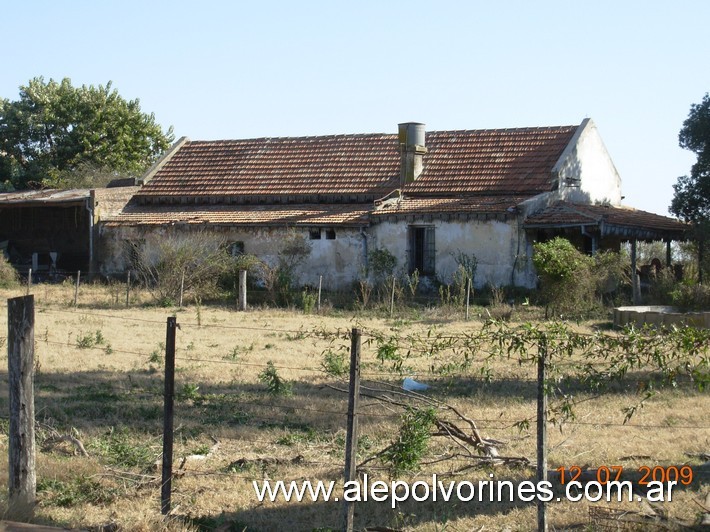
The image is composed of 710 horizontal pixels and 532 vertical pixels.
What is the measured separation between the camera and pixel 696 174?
29.3 m

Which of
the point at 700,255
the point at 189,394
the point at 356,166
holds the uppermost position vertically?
the point at 356,166

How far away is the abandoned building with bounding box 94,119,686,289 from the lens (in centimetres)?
2756

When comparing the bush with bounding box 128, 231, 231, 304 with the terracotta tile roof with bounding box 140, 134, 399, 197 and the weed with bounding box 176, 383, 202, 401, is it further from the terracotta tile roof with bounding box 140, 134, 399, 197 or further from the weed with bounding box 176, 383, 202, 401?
the weed with bounding box 176, 383, 202, 401

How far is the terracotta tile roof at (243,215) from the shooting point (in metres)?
29.2

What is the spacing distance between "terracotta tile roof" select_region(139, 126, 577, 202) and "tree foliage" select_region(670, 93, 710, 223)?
390 cm

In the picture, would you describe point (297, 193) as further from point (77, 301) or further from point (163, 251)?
point (77, 301)

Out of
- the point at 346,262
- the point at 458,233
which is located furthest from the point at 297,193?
the point at 458,233

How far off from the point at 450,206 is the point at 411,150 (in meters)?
4.21

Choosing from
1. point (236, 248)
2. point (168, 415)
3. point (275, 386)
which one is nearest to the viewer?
point (168, 415)
